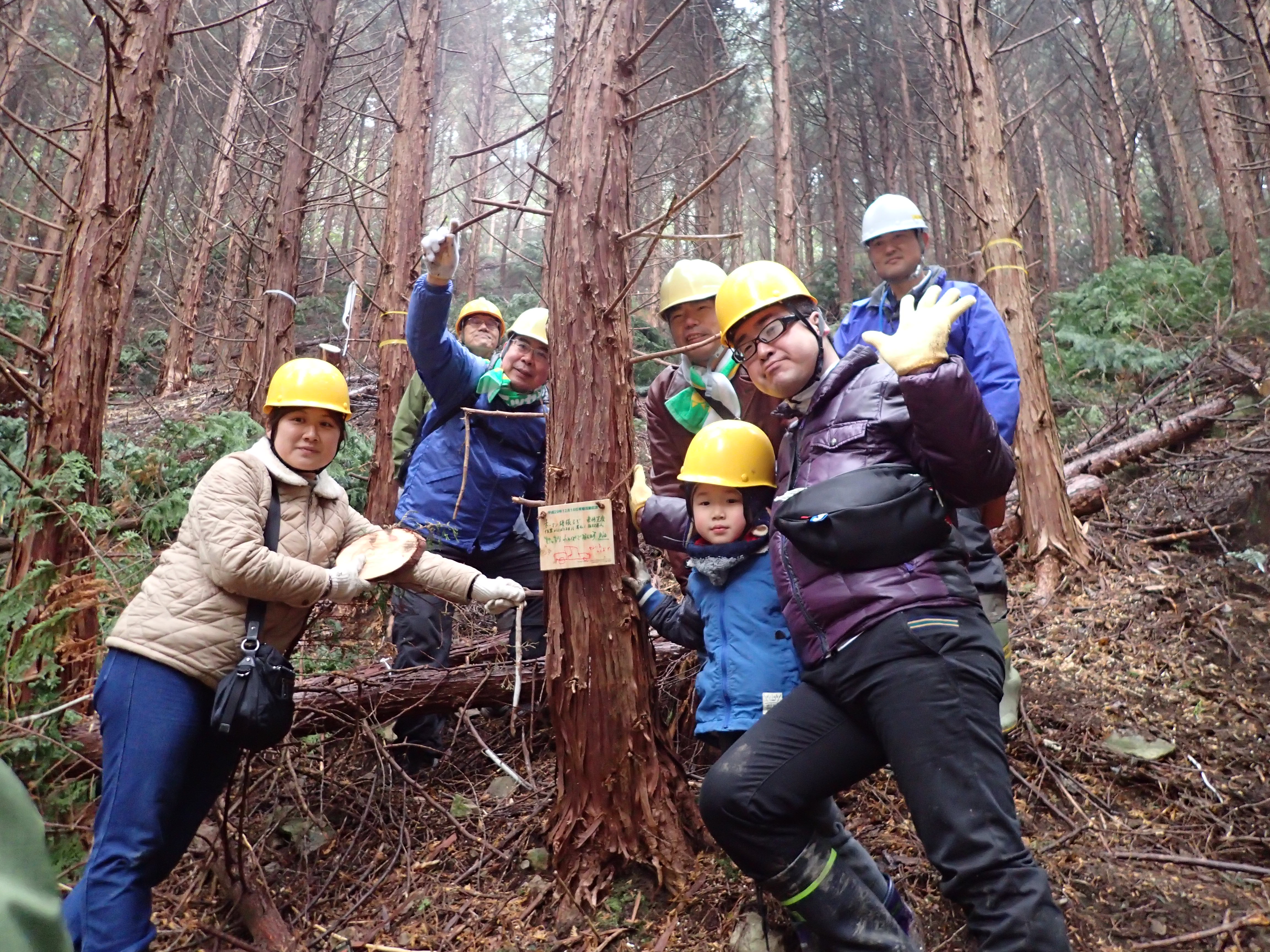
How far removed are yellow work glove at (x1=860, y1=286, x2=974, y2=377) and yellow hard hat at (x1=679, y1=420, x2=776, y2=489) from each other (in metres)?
0.73

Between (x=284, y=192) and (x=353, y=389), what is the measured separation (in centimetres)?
303

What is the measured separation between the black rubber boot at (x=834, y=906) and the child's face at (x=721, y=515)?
1.09 meters

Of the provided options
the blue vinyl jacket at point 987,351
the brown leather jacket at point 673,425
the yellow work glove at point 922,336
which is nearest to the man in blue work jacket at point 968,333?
the blue vinyl jacket at point 987,351

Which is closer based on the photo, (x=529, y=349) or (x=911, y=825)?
(x=911, y=825)

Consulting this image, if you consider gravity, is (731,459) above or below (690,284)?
below

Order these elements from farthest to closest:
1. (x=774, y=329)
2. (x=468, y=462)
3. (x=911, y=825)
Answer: (x=468, y=462) → (x=911, y=825) → (x=774, y=329)

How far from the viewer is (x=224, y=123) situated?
14469 millimetres

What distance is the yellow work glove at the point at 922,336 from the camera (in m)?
2.25

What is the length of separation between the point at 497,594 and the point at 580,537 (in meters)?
0.48

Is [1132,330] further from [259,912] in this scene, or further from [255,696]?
[259,912]

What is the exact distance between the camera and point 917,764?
7.11 ft

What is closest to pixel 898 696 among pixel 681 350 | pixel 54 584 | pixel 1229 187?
pixel 681 350

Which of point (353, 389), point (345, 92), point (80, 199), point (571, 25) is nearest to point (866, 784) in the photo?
point (571, 25)

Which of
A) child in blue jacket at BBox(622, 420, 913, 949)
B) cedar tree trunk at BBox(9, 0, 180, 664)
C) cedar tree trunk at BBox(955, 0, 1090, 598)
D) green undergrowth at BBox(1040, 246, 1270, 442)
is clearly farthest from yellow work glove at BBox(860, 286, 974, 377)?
green undergrowth at BBox(1040, 246, 1270, 442)
